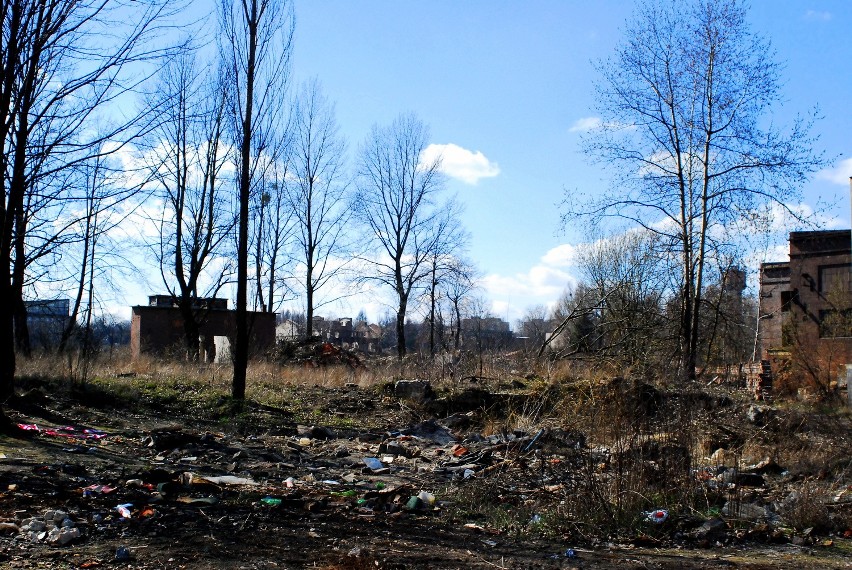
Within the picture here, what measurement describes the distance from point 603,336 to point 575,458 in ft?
37.1

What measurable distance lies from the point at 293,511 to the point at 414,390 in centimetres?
982

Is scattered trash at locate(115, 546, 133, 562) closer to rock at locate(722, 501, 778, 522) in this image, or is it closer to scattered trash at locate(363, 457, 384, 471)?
scattered trash at locate(363, 457, 384, 471)

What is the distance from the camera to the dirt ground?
14.0 ft

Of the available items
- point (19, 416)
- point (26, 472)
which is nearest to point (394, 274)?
point (19, 416)

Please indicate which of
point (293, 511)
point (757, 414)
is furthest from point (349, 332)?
point (293, 511)

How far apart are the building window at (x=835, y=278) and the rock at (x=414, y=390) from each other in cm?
3047

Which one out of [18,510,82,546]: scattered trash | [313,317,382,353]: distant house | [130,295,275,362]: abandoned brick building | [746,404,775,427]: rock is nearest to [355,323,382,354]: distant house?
[313,317,382,353]: distant house

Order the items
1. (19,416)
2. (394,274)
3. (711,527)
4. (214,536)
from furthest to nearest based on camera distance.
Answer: (394,274) < (19,416) < (711,527) < (214,536)

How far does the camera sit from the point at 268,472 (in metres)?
7.30

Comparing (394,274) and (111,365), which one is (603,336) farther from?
(394,274)

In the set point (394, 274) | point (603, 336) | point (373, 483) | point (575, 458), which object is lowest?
point (373, 483)

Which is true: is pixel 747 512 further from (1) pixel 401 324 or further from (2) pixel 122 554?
(1) pixel 401 324

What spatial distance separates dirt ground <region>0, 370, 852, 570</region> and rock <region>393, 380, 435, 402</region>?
552 cm

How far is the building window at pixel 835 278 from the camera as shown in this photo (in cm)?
3750
